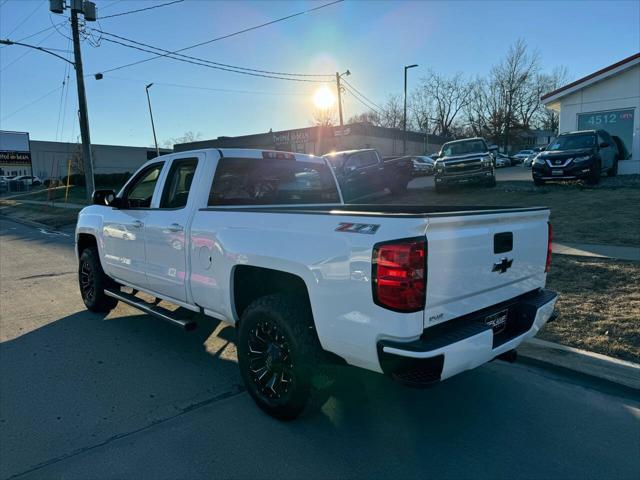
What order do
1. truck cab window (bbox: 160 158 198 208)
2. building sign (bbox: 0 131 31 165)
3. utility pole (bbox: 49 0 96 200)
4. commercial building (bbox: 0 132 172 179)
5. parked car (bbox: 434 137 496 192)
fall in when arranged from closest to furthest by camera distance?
truck cab window (bbox: 160 158 198 208) → parked car (bbox: 434 137 496 192) → utility pole (bbox: 49 0 96 200) → building sign (bbox: 0 131 31 165) → commercial building (bbox: 0 132 172 179)

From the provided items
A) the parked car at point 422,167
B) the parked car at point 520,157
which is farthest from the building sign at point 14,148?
the parked car at point 520,157

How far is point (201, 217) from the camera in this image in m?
3.87

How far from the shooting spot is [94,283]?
5812 mm

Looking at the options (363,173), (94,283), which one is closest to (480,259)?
(94,283)

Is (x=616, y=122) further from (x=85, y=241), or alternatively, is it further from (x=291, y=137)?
(x=291, y=137)

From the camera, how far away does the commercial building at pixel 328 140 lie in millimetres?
36438

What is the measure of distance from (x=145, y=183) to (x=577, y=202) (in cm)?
1118

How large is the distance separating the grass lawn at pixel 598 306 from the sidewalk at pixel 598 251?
1.15 ft

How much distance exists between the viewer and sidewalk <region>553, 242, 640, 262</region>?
7.15 meters

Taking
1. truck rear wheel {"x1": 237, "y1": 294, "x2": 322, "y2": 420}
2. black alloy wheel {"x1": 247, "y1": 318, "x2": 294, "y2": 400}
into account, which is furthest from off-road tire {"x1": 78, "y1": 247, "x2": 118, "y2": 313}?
black alloy wheel {"x1": 247, "y1": 318, "x2": 294, "y2": 400}

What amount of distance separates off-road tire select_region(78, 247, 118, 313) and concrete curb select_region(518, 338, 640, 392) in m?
4.86

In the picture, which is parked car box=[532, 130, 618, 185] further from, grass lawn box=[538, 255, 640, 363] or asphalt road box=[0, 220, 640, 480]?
asphalt road box=[0, 220, 640, 480]

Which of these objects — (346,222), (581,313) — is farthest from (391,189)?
(346,222)

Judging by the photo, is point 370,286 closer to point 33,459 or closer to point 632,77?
point 33,459
